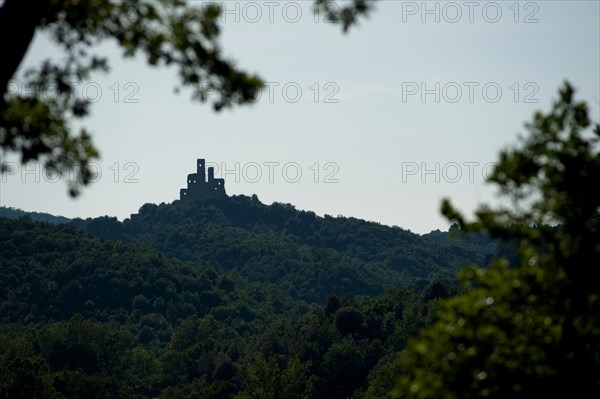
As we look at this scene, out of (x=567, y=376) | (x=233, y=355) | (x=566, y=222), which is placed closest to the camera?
(x=567, y=376)

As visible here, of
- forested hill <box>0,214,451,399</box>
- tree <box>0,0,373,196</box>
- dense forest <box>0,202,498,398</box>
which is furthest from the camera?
dense forest <box>0,202,498,398</box>

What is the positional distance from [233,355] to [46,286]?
46.5 metres

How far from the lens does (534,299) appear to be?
12.8 m

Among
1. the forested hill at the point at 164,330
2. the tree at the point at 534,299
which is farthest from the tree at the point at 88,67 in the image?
the forested hill at the point at 164,330

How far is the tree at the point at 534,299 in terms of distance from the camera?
12078 mm

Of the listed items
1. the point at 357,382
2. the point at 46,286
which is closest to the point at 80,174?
the point at 357,382

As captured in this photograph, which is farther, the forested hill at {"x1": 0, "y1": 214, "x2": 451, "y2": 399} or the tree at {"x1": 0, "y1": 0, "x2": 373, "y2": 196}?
the forested hill at {"x1": 0, "y1": 214, "x2": 451, "y2": 399}

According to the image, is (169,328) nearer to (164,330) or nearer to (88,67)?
(164,330)

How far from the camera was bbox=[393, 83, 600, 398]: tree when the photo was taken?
1208 centimetres

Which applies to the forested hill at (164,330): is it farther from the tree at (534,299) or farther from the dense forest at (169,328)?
the tree at (534,299)

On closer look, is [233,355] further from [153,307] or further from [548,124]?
[548,124]

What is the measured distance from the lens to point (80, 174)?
10.1 m

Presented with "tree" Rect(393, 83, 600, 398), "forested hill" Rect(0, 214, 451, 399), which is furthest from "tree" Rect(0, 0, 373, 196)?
"forested hill" Rect(0, 214, 451, 399)

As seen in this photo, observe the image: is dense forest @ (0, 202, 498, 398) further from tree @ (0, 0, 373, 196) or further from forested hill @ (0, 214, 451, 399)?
tree @ (0, 0, 373, 196)
